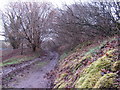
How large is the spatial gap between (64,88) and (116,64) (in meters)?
1.88

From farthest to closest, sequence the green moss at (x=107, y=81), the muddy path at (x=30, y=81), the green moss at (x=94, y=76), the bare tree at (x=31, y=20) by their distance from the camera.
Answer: the bare tree at (x=31, y=20), the muddy path at (x=30, y=81), the green moss at (x=94, y=76), the green moss at (x=107, y=81)

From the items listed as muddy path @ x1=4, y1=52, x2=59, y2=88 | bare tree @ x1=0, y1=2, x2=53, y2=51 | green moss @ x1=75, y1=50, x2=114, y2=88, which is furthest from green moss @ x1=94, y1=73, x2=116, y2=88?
bare tree @ x1=0, y1=2, x2=53, y2=51

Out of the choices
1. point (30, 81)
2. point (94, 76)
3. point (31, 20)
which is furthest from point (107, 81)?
point (31, 20)

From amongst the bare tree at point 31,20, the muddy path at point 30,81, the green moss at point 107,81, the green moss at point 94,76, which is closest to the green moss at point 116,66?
the green moss at point 94,76

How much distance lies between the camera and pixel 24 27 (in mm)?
21781

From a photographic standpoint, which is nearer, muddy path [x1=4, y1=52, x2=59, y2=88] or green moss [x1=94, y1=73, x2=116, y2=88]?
green moss [x1=94, y1=73, x2=116, y2=88]

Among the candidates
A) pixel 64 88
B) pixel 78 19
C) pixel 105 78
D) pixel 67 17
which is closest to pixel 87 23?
pixel 78 19

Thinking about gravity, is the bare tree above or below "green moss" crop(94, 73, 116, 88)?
above

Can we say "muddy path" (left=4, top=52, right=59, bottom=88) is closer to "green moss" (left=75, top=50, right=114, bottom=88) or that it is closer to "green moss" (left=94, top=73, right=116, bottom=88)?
"green moss" (left=75, top=50, right=114, bottom=88)

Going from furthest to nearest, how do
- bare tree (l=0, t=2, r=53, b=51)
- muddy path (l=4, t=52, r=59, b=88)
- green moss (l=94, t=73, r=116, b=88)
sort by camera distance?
1. bare tree (l=0, t=2, r=53, b=51)
2. muddy path (l=4, t=52, r=59, b=88)
3. green moss (l=94, t=73, r=116, b=88)

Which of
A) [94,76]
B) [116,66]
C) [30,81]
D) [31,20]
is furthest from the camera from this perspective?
[31,20]

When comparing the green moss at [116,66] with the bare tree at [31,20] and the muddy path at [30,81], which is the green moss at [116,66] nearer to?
the muddy path at [30,81]

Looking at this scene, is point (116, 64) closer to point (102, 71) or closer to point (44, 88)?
point (102, 71)

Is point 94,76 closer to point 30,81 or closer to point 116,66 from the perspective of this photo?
point 116,66
